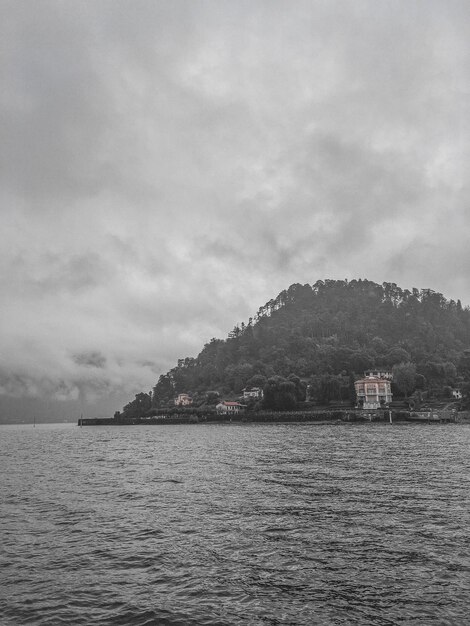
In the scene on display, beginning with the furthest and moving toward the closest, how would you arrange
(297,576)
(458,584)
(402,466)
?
1. (402,466)
2. (297,576)
3. (458,584)

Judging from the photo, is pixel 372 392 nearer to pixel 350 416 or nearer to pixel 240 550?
pixel 350 416

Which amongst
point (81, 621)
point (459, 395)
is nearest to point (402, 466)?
point (81, 621)

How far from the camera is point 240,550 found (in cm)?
2081

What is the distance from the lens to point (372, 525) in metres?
24.0

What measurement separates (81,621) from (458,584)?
1281cm

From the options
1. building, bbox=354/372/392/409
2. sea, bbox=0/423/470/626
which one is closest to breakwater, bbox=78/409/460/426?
building, bbox=354/372/392/409

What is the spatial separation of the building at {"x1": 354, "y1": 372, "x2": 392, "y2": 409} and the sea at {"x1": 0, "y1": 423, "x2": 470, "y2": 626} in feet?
517

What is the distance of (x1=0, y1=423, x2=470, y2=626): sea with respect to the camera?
582 inches

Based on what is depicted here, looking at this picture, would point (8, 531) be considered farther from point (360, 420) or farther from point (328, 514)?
point (360, 420)

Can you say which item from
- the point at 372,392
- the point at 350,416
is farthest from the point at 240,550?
the point at 372,392

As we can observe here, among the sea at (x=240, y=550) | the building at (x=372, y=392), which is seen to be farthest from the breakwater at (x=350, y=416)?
the sea at (x=240, y=550)

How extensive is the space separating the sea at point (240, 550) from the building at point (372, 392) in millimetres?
157627

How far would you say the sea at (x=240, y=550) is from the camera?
14789 mm

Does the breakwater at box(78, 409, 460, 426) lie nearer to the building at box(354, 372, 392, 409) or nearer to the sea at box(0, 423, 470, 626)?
the building at box(354, 372, 392, 409)
